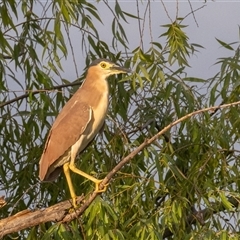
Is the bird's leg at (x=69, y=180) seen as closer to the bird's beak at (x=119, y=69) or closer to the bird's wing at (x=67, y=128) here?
the bird's wing at (x=67, y=128)

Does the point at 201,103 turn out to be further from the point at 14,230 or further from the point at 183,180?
the point at 14,230

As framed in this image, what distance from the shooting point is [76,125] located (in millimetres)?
2967

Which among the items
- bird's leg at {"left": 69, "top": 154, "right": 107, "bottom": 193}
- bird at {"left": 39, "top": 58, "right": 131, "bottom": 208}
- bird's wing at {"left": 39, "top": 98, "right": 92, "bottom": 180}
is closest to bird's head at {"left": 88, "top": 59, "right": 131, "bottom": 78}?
bird at {"left": 39, "top": 58, "right": 131, "bottom": 208}

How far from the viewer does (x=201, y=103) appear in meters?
3.00

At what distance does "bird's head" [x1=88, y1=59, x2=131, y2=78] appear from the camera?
3.01 m

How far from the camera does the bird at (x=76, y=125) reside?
292cm

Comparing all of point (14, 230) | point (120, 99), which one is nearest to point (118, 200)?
point (14, 230)

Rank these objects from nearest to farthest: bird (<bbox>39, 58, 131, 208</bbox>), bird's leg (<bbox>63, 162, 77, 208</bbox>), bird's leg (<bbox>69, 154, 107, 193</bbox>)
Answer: bird's leg (<bbox>69, 154, 107, 193</bbox>) < bird's leg (<bbox>63, 162, 77, 208</bbox>) < bird (<bbox>39, 58, 131, 208</bbox>)

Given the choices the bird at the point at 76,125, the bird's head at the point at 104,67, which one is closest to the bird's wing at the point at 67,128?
the bird at the point at 76,125

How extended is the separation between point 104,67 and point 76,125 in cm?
26

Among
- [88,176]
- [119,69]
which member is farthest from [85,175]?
[119,69]

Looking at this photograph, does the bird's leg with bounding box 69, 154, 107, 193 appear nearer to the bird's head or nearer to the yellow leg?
the yellow leg

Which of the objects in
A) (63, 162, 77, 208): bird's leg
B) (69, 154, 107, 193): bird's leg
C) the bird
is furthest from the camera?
the bird

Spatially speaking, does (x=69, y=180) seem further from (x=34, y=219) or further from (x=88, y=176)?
(x=34, y=219)
